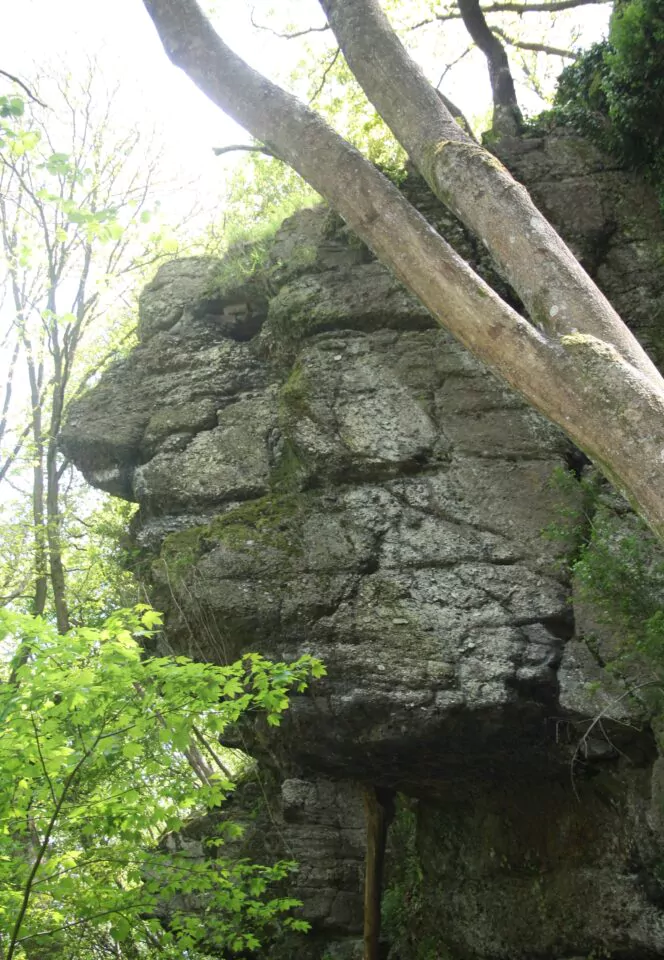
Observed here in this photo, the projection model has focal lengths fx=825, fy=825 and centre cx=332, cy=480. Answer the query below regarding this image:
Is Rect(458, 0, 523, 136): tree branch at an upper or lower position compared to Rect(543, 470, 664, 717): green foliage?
upper

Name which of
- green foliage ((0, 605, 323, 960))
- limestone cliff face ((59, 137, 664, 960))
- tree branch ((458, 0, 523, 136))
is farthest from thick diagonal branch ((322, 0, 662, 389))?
tree branch ((458, 0, 523, 136))

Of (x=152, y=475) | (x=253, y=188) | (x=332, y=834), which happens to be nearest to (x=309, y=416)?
(x=152, y=475)

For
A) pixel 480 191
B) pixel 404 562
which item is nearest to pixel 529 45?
pixel 480 191

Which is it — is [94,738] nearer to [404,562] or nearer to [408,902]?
[404,562]

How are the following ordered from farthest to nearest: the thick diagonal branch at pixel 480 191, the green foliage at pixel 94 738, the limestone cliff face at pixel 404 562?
the limestone cliff face at pixel 404 562 → the thick diagonal branch at pixel 480 191 → the green foliage at pixel 94 738

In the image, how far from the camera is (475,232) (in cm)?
596

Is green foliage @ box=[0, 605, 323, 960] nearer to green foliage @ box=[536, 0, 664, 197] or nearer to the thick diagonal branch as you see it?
the thick diagonal branch

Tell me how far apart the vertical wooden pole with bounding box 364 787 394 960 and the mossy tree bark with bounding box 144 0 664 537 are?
15.6ft

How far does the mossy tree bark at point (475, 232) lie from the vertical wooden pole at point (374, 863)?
475 cm

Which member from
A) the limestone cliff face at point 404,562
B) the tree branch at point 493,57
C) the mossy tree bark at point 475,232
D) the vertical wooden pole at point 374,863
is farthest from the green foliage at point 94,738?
the tree branch at point 493,57

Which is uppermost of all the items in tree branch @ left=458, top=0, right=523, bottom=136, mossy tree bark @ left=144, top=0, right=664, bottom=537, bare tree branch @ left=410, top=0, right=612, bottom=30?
bare tree branch @ left=410, top=0, right=612, bottom=30

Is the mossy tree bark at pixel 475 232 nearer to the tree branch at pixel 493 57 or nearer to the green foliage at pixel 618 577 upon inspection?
the green foliage at pixel 618 577

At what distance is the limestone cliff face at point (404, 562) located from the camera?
6.75m

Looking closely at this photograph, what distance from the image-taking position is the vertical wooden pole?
7.80 m
